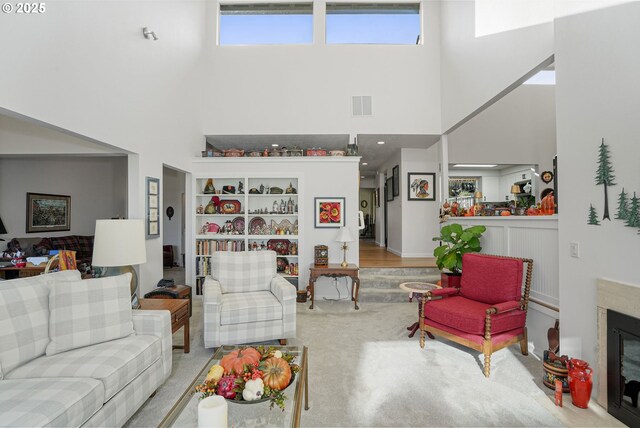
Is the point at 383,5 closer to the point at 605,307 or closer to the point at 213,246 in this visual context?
the point at 213,246

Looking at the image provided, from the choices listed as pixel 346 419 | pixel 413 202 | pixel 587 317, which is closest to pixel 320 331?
pixel 346 419

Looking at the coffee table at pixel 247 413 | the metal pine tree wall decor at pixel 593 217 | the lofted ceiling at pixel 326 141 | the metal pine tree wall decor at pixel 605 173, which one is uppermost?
the lofted ceiling at pixel 326 141

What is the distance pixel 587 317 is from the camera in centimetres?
239

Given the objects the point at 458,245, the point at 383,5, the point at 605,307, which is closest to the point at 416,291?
the point at 458,245

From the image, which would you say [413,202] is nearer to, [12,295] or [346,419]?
[346,419]

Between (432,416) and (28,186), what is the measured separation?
7.01m

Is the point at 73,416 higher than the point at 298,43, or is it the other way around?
the point at 298,43

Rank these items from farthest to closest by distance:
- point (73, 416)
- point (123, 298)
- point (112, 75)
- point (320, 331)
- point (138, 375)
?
point (320, 331)
point (112, 75)
point (123, 298)
point (138, 375)
point (73, 416)

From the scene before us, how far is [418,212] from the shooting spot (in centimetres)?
677

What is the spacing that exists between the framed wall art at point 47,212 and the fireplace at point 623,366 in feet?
25.2

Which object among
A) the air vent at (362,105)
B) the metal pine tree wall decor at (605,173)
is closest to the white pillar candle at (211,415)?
the metal pine tree wall decor at (605,173)

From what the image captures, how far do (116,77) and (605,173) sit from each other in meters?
4.38

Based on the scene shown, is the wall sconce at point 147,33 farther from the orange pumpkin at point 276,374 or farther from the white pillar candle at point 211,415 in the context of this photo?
the white pillar candle at point 211,415

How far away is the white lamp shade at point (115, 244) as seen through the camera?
2.77m
